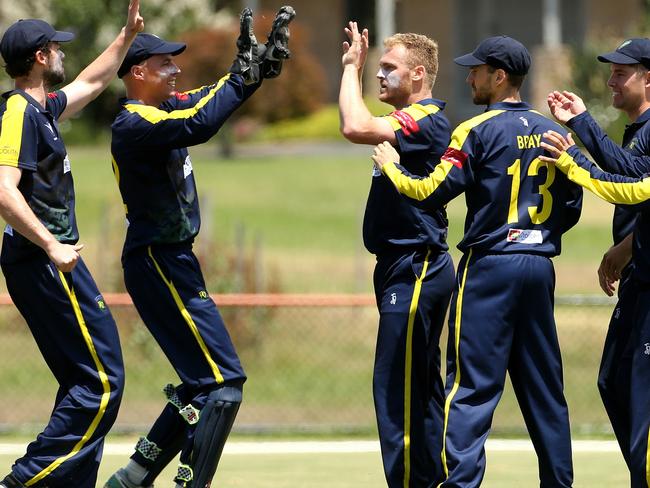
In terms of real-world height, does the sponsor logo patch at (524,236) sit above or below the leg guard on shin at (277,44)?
below

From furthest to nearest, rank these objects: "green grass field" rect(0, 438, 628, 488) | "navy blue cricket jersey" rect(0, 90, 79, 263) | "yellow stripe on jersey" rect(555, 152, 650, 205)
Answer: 1. "green grass field" rect(0, 438, 628, 488)
2. "navy blue cricket jersey" rect(0, 90, 79, 263)
3. "yellow stripe on jersey" rect(555, 152, 650, 205)

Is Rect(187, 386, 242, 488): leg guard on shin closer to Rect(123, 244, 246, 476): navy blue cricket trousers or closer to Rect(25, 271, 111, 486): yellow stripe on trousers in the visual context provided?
Rect(123, 244, 246, 476): navy blue cricket trousers

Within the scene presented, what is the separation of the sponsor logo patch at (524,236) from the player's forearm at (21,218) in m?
2.20

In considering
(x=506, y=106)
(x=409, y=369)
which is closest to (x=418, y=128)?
(x=506, y=106)

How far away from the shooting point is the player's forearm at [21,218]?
6.38 meters

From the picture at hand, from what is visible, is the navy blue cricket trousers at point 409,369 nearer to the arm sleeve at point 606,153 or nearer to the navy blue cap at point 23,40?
the arm sleeve at point 606,153

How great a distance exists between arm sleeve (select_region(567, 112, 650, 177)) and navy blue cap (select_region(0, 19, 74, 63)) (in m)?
2.70

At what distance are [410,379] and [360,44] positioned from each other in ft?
5.75

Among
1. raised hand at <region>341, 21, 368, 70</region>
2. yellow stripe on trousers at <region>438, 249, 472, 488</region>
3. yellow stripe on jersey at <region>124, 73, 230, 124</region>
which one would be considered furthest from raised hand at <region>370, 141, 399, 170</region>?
yellow stripe on jersey at <region>124, 73, 230, 124</region>

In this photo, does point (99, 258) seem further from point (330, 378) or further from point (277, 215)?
point (277, 215)

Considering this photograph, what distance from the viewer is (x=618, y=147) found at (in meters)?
6.69

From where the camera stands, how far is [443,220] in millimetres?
7125

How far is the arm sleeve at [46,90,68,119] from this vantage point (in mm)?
7173

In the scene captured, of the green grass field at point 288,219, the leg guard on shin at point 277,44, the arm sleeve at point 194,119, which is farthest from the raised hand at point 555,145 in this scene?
the green grass field at point 288,219
